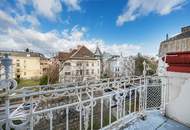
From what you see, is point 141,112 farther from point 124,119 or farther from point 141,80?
point 141,80

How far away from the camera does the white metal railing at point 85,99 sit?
148cm

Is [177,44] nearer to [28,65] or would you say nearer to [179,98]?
[179,98]

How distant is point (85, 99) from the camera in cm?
257

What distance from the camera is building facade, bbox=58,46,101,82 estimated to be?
25.3 metres

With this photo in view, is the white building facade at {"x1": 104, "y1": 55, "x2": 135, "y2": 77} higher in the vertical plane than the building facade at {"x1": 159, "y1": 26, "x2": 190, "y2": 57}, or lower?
lower

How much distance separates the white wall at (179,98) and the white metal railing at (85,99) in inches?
8.1

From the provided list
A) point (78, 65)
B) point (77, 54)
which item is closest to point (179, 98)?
point (78, 65)

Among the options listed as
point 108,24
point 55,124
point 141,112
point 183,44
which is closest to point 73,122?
point 55,124

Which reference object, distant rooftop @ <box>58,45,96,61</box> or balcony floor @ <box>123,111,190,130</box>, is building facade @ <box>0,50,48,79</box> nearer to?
distant rooftop @ <box>58,45,96,61</box>

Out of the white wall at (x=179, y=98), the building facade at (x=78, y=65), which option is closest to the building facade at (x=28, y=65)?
the building facade at (x=78, y=65)

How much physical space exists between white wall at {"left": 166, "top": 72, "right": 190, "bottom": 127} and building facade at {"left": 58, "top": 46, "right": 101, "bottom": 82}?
2191cm

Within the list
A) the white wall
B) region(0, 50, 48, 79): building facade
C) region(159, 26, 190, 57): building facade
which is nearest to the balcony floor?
the white wall

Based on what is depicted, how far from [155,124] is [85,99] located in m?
1.25

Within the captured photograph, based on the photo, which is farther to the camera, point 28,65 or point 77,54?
point 28,65
